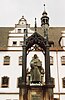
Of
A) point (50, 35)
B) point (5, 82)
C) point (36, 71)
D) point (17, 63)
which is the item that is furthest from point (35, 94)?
point (50, 35)

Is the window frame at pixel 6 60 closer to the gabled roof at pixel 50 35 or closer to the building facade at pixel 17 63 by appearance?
the building facade at pixel 17 63

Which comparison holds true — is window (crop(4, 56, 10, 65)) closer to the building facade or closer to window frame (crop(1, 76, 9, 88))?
the building facade

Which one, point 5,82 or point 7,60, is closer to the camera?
point 5,82

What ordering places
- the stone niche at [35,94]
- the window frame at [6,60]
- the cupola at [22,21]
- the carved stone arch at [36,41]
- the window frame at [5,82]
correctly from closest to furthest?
the stone niche at [35,94]
the carved stone arch at [36,41]
the window frame at [5,82]
the window frame at [6,60]
the cupola at [22,21]

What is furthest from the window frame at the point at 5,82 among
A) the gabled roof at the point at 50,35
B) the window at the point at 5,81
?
the gabled roof at the point at 50,35

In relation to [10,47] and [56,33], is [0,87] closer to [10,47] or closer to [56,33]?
[10,47]

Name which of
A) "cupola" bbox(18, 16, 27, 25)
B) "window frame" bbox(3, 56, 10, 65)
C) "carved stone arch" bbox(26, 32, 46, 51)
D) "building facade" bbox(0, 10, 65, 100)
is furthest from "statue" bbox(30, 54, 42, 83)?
"cupola" bbox(18, 16, 27, 25)

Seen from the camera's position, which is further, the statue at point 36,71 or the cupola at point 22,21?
the cupola at point 22,21

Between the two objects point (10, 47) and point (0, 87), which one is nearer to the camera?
point (0, 87)

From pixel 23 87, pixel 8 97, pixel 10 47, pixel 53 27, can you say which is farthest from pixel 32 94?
pixel 53 27

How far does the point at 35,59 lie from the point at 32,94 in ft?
7.47

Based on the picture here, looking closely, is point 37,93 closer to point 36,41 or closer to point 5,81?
point 36,41

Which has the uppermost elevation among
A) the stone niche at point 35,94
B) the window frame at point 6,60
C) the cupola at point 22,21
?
the cupola at point 22,21

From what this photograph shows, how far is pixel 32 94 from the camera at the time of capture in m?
15.7
